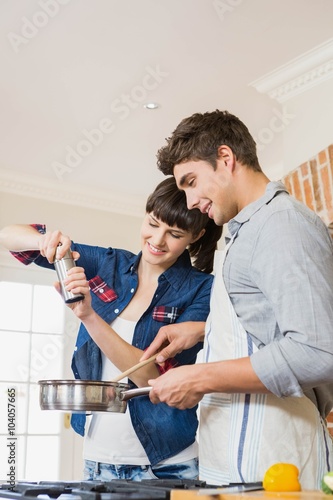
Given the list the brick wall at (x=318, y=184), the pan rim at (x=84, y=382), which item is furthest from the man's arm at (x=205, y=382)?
the brick wall at (x=318, y=184)

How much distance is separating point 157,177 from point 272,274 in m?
4.00

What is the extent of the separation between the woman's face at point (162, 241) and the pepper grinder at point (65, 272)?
0.32 metres

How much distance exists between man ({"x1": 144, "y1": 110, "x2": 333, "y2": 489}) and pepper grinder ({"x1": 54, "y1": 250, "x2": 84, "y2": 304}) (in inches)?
13.0

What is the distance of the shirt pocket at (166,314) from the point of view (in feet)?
6.25

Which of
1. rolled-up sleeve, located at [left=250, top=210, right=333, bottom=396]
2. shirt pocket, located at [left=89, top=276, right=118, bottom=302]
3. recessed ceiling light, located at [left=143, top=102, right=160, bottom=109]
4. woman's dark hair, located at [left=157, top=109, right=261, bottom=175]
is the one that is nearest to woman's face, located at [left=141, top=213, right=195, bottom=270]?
shirt pocket, located at [left=89, top=276, right=118, bottom=302]

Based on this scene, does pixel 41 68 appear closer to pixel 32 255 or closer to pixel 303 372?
pixel 32 255

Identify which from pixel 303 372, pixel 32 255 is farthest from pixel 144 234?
pixel 303 372

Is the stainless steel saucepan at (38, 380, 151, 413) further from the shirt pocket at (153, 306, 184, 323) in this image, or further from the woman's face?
the woman's face

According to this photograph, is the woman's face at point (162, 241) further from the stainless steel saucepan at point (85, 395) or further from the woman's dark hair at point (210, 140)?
the stainless steel saucepan at point (85, 395)

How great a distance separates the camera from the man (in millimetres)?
1254

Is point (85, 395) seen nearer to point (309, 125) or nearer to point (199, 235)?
point (199, 235)

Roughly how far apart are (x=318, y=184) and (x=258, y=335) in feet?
6.72

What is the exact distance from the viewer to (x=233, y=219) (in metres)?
1.50

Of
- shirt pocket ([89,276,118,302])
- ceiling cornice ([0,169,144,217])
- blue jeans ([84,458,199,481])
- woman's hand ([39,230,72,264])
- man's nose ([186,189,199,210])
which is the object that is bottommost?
blue jeans ([84,458,199,481])
